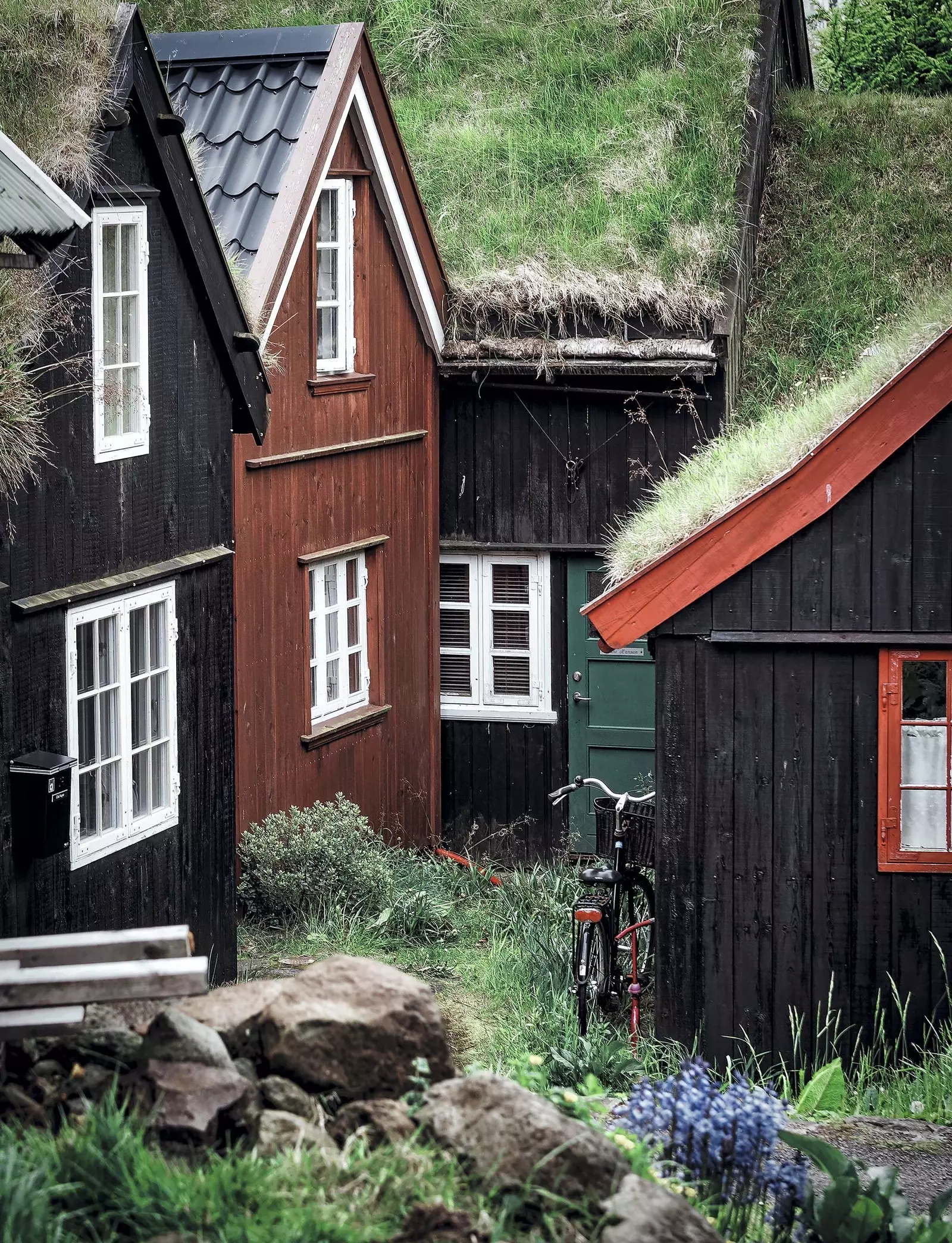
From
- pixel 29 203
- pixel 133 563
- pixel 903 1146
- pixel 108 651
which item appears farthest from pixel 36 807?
pixel 903 1146

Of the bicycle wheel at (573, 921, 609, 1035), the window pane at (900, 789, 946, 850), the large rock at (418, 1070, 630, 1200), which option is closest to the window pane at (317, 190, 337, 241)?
the bicycle wheel at (573, 921, 609, 1035)

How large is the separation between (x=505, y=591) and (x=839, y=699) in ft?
20.1

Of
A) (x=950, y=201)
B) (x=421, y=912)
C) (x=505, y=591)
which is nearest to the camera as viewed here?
(x=421, y=912)

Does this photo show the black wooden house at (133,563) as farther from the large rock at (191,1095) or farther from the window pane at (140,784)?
the large rock at (191,1095)

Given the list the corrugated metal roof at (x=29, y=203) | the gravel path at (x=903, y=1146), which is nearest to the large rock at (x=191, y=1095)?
the gravel path at (x=903, y=1146)

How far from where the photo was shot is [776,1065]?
8273 mm

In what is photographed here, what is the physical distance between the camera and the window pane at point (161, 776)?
350 inches

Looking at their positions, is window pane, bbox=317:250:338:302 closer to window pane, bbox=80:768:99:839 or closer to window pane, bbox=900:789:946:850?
window pane, bbox=80:768:99:839

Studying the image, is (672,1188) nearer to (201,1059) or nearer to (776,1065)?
(201,1059)

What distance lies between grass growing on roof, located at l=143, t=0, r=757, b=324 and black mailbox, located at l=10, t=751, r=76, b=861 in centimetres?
716

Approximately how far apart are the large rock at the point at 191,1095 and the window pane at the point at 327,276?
8.78 meters

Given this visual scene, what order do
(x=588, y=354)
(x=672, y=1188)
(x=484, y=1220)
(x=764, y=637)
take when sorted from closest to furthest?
(x=484, y=1220) < (x=672, y=1188) < (x=764, y=637) < (x=588, y=354)

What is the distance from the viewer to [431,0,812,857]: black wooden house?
523 inches

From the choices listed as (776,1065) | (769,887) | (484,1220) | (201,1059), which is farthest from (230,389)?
(484,1220)
